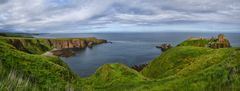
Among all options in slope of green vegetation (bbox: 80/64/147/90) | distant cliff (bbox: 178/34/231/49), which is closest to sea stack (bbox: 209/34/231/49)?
distant cliff (bbox: 178/34/231/49)

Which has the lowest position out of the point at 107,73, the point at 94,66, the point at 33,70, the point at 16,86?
the point at 94,66

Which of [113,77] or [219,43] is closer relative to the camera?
[113,77]

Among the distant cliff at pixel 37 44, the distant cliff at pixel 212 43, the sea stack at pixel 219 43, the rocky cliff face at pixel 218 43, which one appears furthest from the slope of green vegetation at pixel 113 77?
the distant cliff at pixel 37 44

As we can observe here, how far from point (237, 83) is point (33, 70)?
17.7 m

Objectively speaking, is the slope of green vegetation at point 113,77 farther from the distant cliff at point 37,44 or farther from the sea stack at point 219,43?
the distant cliff at point 37,44

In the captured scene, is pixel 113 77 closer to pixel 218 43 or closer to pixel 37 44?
pixel 218 43

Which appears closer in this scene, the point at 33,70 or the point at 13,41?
the point at 33,70

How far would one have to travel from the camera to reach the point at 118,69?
139 ft


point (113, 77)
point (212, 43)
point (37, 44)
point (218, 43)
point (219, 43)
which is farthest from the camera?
point (37, 44)

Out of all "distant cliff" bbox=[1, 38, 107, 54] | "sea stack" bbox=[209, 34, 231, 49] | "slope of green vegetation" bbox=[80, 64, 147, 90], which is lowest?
"distant cliff" bbox=[1, 38, 107, 54]

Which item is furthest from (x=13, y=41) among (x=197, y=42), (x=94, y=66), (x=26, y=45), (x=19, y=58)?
(x=19, y=58)

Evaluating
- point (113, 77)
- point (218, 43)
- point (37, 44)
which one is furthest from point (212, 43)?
point (37, 44)

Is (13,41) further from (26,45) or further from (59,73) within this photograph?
(59,73)

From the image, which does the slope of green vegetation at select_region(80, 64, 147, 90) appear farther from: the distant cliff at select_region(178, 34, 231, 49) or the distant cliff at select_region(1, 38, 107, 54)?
the distant cliff at select_region(1, 38, 107, 54)
